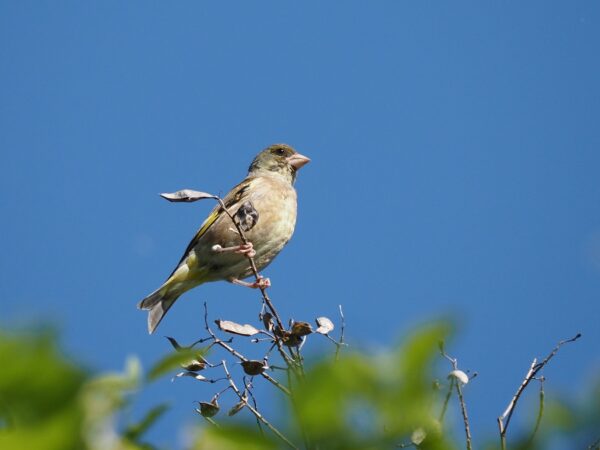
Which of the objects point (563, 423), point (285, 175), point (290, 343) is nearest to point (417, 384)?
point (563, 423)

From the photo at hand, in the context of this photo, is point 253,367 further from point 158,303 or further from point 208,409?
point 158,303

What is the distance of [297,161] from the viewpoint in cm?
895

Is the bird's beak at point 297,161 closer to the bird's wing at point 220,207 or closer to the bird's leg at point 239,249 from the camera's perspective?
the bird's wing at point 220,207

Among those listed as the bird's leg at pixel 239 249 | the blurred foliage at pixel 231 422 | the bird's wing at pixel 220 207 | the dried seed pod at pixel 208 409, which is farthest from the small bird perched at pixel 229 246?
the blurred foliage at pixel 231 422

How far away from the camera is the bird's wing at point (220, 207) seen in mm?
7664

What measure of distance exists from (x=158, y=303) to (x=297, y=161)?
2.42m

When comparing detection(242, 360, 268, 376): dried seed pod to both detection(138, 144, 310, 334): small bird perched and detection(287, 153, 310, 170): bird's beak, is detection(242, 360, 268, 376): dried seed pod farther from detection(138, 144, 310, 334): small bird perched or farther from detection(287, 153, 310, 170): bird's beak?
detection(287, 153, 310, 170): bird's beak

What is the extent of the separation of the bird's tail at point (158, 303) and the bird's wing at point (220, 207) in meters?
0.21

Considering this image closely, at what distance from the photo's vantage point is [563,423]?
4.65 ft

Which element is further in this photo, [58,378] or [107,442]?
[107,442]

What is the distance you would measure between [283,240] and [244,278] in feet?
1.76

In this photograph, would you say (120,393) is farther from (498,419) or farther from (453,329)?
(498,419)

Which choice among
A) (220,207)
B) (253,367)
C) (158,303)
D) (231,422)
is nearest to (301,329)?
(253,367)

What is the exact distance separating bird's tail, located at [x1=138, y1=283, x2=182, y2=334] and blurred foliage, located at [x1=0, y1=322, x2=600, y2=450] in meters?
6.48
